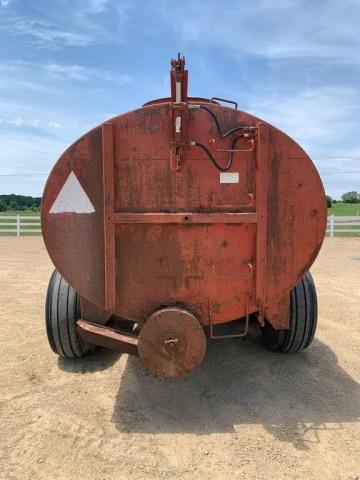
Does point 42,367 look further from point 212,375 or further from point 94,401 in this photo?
point 212,375

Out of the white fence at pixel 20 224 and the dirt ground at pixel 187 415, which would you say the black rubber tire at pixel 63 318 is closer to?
the dirt ground at pixel 187 415

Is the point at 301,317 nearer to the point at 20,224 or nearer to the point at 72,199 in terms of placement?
the point at 72,199

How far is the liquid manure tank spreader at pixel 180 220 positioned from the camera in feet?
9.78

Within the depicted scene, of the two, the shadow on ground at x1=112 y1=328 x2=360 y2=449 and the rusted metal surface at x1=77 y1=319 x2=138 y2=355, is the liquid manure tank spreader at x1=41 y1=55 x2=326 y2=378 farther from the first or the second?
the shadow on ground at x1=112 y1=328 x2=360 y2=449

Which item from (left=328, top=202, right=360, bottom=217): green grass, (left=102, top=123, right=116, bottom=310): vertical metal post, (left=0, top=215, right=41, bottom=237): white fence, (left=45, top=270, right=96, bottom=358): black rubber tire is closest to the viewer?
(left=102, top=123, right=116, bottom=310): vertical metal post

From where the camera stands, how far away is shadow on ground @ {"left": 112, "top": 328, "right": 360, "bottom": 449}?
3051 millimetres

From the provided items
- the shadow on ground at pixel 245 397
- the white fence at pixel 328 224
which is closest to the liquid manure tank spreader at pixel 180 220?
the shadow on ground at pixel 245 397

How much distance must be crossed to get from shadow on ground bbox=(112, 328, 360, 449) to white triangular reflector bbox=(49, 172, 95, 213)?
5.13ft

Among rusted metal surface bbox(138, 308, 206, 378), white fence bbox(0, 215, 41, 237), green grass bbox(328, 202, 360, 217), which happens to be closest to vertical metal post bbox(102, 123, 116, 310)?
rusted metal surface bbox(138, 308, 206, 378)

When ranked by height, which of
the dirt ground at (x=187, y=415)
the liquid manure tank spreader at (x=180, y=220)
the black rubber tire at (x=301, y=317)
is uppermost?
the liquid manure tank spreader at (x=180, y=220)

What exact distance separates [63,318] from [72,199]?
1.35 m

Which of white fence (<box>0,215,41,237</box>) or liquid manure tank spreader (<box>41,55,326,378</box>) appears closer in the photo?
liquid manure tank spreader (<box>41,55,326,378</box>)

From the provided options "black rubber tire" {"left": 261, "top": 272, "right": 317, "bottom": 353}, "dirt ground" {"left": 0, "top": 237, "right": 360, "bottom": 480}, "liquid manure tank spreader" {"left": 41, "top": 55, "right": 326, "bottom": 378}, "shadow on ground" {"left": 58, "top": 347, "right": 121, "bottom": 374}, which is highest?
"liquid manure tank spreader" {"left": 41, "top": 55, "right": 326, "bottom": 378}

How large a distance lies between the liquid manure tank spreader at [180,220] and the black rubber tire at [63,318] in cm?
80
